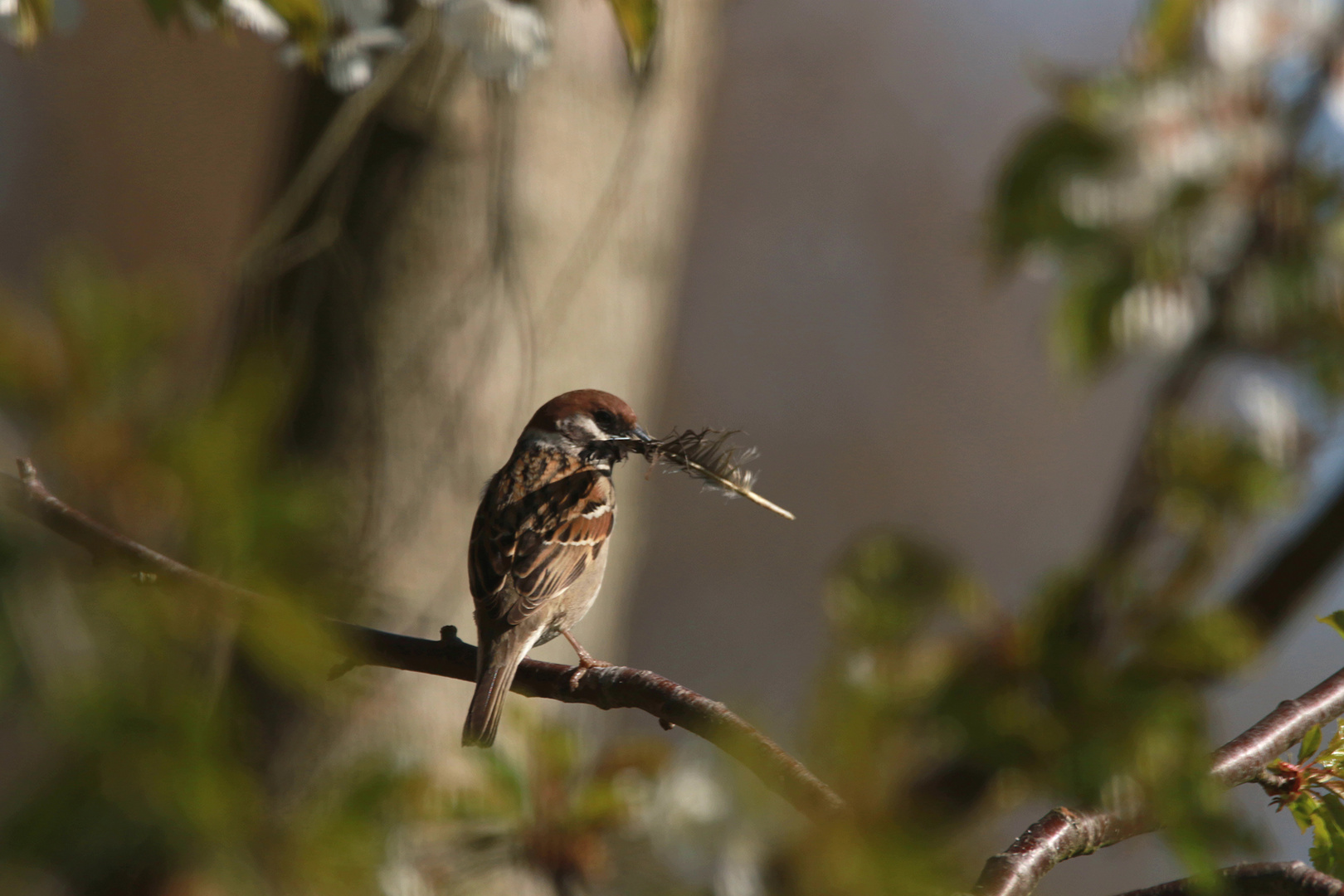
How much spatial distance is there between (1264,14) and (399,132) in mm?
1761

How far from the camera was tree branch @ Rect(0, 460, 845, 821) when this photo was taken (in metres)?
0.97

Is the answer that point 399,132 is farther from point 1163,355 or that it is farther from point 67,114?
point 67,114

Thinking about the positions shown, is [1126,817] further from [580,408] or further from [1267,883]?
[580,408]

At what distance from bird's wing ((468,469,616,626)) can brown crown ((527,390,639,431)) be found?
0.11 m

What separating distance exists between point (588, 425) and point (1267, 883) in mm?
1146

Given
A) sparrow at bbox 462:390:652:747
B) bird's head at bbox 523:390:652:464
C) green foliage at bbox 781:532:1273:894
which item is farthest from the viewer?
sparrow at bbox 462:390:652:747

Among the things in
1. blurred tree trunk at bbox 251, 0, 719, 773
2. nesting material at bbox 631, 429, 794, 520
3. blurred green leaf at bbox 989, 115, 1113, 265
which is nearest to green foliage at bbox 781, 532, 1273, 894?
nesting material at bbox 631, 429, 794, 520


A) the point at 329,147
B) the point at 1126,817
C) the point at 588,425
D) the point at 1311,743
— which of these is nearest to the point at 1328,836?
the point at 1311,743

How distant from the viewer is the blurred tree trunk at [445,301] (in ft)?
8.41

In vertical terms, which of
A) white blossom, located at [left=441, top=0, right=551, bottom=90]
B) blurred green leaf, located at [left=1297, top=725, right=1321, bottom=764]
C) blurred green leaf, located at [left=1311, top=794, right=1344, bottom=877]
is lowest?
blurred green leaf, located at [left=1311, top=794, right=1344, bottom=877]

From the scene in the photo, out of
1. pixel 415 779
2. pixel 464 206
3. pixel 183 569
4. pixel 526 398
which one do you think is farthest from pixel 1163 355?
pixel 183 569

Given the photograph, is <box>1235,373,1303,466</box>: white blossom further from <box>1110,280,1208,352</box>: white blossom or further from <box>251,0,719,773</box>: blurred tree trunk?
<box>251,0,719,773</box>: blurred tree trunk

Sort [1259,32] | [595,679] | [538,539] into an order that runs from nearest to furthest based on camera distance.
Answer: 1. [595,679]
2. [538,539]
3. [1259,32]

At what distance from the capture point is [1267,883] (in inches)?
39.0
